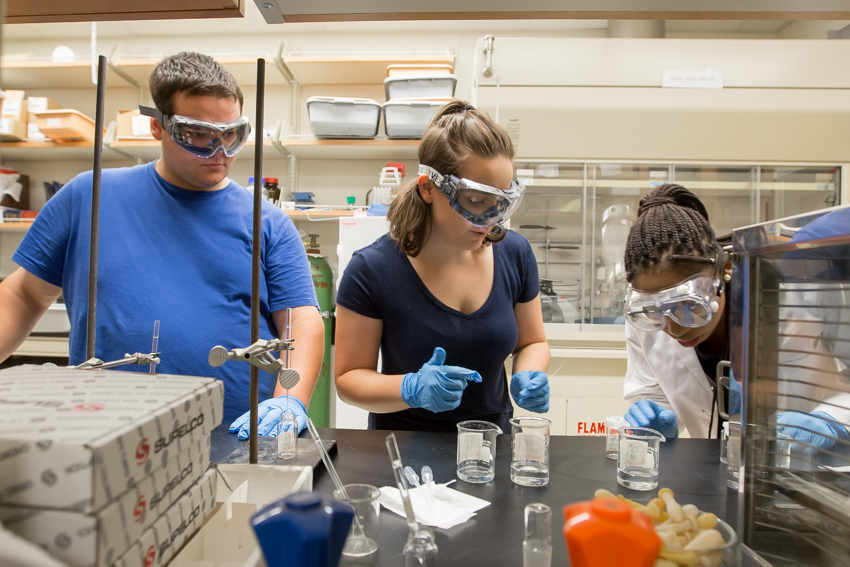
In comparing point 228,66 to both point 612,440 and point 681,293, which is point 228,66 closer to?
point 681,293

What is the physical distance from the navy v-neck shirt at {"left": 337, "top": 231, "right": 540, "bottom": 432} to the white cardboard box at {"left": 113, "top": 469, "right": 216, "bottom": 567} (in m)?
0.85

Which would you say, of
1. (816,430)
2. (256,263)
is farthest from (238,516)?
(816,430)

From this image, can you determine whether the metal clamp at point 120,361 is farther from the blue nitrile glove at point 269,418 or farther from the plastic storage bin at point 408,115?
the plastic storage bin at point 408,115

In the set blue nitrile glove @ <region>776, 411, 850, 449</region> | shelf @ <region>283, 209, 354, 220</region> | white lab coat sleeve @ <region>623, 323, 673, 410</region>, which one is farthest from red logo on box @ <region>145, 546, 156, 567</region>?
shelf @ <region>283, 209, 354, 220</region>

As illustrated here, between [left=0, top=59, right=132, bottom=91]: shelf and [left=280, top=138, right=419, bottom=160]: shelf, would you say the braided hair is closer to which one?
[left=280, top=138, right=419, bottom=160]: shelf

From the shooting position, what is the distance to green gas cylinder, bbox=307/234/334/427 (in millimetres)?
3324

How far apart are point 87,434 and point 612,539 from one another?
0.39 m

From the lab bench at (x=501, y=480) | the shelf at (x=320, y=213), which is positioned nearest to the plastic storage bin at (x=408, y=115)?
the shelf at (x=320, y=213)

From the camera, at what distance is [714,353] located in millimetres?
1501

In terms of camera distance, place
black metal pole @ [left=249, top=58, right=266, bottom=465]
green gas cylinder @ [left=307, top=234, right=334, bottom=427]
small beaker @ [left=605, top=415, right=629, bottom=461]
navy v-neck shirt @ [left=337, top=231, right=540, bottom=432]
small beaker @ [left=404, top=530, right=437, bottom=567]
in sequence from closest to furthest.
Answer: small beaker @ [left=404, top=530, right=437, bottom=567] < black metal pole @ [left=249, top=58, right=266, bottom=465] < small beaker @ [left=605, top=415, right=629, bottom=461] < navy v-neck shirt @ [left=337, top=231, right=540, bottom=432] < green gas cylinder @ [left=307, top=234, right=334, bottom=427]

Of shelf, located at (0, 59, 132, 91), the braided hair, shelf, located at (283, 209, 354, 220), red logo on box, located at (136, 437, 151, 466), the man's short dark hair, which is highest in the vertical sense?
shelf, located at (0, 59, 132, 91)

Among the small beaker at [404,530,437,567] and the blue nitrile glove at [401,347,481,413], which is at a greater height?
the blue nitrile glove at [401,347,481,413]

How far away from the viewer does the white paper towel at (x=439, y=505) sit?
76 cm

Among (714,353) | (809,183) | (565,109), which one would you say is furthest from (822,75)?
(714,353)
